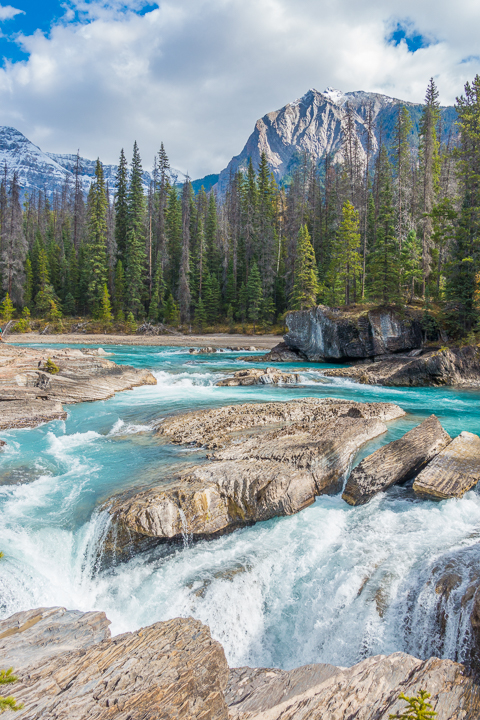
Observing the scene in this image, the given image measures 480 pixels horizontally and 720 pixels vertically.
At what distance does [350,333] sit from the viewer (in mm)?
29891

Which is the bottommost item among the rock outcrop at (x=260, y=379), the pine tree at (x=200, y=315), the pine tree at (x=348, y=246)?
the rock outcrop at (x=260, y=379)

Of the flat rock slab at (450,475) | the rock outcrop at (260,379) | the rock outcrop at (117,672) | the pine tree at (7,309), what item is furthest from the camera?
the pine tree at (7,309)

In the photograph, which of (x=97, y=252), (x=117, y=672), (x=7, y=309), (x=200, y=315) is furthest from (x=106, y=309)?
(x=117, y=672)

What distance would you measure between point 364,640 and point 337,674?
1.41m

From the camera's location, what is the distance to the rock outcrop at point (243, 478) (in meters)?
6.70

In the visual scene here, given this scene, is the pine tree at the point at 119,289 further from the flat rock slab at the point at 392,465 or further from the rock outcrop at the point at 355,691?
the rock outcrop at the point at 355,691

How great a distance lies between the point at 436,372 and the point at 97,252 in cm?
4730

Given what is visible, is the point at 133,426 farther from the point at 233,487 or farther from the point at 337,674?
the point at 337,674

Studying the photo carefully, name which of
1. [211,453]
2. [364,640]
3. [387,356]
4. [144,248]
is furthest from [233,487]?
[144,248]

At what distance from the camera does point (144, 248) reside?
190ft

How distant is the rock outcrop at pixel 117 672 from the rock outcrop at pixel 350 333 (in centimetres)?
2697

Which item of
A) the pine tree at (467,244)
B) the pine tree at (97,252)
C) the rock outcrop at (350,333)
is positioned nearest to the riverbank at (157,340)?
the rock outcrop at (350,333)

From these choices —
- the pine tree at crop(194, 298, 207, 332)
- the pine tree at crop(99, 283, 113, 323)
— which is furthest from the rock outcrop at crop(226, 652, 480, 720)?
the pine tree at crop(99, 283, 113, 323)

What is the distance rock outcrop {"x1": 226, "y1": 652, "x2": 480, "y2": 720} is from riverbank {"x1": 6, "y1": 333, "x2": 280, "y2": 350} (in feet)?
119
